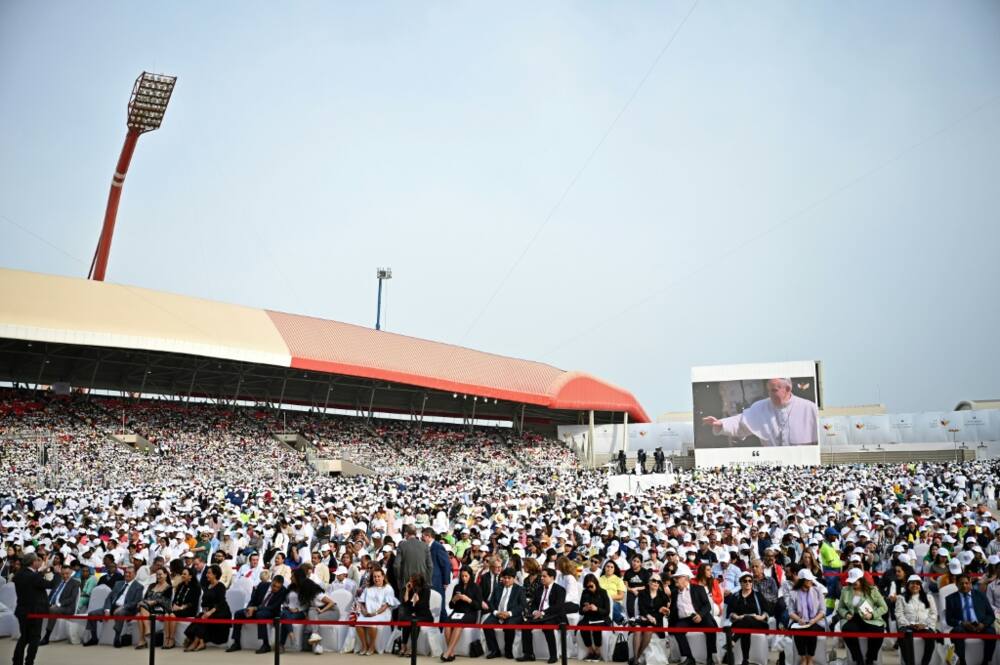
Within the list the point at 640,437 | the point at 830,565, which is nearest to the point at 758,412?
the point at 640,437

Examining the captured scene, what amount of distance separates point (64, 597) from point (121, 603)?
0.97m

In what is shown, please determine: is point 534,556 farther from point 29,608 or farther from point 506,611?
point 29,608

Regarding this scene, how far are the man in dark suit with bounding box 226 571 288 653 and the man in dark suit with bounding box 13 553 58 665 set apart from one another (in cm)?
Result: 233

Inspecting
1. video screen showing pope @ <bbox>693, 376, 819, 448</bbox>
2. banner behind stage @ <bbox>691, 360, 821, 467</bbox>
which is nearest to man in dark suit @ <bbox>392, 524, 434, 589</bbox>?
banner behind stage @ <bbox>691, 360, 821, 467</bbox>

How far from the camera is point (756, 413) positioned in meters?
49.2

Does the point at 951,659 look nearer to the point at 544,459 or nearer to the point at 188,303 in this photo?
the point at 188,303

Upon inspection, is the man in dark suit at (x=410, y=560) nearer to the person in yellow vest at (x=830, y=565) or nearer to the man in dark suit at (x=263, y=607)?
the man in dark suit at (x=263, y=607)

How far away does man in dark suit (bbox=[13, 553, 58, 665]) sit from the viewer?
33.1 feet

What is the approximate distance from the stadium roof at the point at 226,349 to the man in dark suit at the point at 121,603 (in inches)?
1151

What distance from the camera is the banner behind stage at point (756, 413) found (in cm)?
4856

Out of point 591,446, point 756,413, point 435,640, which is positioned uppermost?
point 756,413

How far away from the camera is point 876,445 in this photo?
57.9m

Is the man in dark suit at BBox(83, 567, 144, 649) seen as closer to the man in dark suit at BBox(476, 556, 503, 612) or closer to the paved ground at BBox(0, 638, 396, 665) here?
the paved ground at BBox(0, 638, 396, 665)

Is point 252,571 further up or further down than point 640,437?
further down
